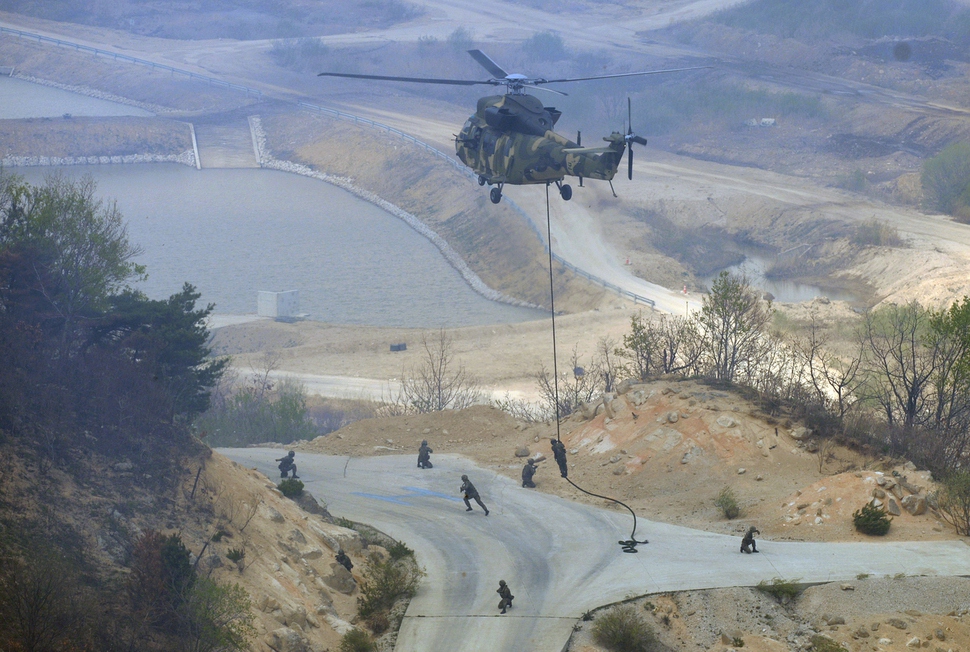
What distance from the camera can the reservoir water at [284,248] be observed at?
86125 mm

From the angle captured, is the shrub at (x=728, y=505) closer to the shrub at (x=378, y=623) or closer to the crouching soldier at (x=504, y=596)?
the crouching soldier at (x=504, y=596)

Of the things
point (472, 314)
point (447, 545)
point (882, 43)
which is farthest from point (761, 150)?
point (447, 545)

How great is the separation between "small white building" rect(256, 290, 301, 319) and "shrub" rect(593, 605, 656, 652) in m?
62.2

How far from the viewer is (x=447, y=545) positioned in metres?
29.6

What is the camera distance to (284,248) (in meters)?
101

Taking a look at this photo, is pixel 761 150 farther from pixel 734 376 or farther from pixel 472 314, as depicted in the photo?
pixel 734 376

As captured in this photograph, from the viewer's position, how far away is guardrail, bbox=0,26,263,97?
470 feet

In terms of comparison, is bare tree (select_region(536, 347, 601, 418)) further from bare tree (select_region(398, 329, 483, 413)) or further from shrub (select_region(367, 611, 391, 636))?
shrub (select_region(367, 611, 391, 636))

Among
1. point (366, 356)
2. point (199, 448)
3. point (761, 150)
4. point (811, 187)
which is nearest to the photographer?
point (199, 448)

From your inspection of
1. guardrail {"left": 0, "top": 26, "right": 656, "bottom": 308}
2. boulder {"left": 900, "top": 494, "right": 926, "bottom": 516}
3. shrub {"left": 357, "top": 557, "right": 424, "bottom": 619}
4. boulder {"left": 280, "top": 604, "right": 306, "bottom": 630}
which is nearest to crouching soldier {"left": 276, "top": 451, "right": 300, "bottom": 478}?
shrub {"left": 357, "top": 557, "right": 424, "bottom": 619}

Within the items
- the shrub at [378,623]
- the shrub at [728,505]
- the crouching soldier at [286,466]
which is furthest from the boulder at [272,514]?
the shrub at [728,505]

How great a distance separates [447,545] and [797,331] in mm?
42998

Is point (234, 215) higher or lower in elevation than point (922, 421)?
higher

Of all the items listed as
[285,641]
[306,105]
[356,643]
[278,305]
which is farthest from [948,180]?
[285,641]
